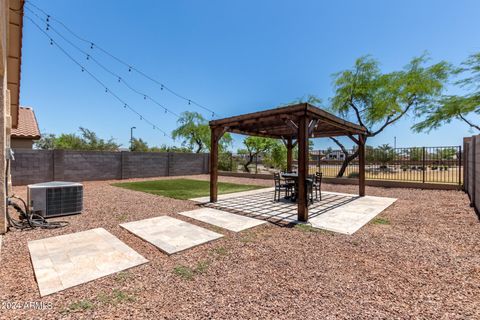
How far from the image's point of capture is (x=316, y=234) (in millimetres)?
3865

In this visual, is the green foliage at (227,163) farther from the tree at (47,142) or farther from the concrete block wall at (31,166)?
the tree at (47,142)

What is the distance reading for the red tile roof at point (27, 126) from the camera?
1091cm

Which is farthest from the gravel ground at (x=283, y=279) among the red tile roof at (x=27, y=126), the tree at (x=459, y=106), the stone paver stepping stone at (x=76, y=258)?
the tree at (x=459, y=106)

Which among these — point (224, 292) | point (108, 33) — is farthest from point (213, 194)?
point (108, 33)

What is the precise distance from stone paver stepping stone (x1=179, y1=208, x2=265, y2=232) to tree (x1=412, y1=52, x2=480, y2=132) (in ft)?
48.9

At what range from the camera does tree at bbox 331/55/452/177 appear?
41.5 ft

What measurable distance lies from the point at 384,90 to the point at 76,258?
635 inches

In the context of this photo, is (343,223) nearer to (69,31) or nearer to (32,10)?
(32,10)

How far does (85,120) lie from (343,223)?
2644 cm

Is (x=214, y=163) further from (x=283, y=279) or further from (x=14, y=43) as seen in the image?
(x=14, y=43)

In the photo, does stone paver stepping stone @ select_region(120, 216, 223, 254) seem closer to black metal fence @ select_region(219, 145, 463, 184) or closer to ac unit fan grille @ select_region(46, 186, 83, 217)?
ac unit fan grille @ select_region(46, 186, 83, 217)

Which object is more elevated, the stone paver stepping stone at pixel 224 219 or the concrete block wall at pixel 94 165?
the concrete block wall at pixel 94 165

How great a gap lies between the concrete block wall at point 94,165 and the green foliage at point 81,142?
12.2 m

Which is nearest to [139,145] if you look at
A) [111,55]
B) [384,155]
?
[111,55]
